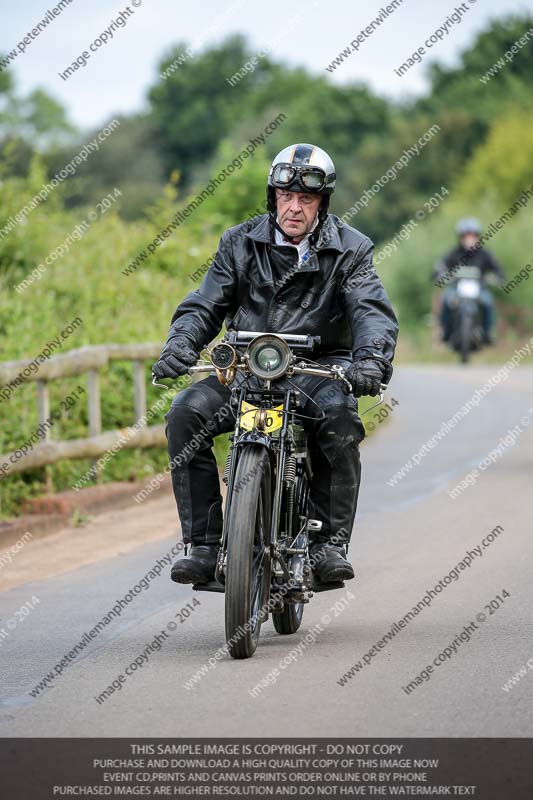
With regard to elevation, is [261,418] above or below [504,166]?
below

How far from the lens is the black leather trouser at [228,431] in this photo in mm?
6723

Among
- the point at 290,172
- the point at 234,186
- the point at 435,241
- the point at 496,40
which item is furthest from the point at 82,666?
the point at 496,40

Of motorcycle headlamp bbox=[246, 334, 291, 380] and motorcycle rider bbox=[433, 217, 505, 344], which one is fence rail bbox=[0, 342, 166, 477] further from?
motorcycle rider bbox=[433, 217, 505, 344]

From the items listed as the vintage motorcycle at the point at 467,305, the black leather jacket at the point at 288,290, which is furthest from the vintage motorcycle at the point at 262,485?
the vintage motorcycle at the point at 467,305

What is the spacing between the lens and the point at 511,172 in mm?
59625

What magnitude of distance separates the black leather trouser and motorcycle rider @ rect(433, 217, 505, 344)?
1874 cm

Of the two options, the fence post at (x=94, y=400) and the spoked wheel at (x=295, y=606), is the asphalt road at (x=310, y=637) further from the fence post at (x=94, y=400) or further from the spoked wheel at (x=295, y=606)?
the fence post at (x=94, y=400)

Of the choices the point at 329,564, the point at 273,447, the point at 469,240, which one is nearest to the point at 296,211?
the point at 273,447

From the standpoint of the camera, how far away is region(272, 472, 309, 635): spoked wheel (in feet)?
22.2

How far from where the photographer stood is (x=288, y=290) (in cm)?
691

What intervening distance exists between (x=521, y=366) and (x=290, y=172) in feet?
77.8

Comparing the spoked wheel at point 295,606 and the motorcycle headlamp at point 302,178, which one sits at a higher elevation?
the motorcycle headlamp at point 302,178

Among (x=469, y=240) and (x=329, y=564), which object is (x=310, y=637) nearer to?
(x=329, y=564)

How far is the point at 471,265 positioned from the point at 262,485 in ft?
65.9
